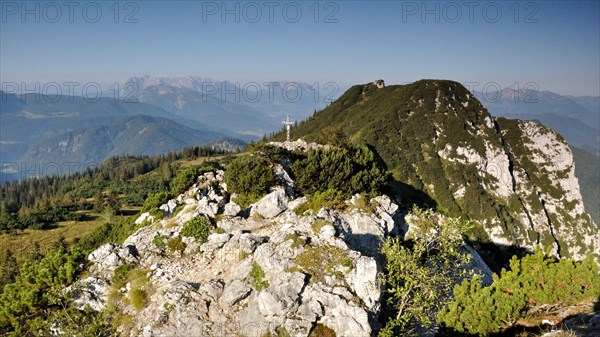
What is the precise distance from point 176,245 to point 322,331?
1321 centimetres

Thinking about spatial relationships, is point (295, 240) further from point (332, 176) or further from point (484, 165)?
point (484, 165)

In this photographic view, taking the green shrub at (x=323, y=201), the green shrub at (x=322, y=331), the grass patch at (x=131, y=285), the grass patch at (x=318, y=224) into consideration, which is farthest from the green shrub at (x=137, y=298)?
the green shrub at (x=323, y=201)

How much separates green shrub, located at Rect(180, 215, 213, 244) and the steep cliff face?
3760 inches

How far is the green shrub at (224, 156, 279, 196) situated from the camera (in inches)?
1287

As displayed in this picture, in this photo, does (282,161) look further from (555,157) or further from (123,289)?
(555,157)

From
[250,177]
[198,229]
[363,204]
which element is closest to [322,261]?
[198,229]

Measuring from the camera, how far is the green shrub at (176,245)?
26.8 m

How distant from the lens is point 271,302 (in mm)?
19891

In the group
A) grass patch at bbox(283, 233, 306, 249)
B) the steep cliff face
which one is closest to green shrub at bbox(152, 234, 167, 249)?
grass patch at bbox(283, 233, 306, 249)

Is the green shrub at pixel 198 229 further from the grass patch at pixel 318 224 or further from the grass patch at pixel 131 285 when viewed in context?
the grass patch at pixel 318 224

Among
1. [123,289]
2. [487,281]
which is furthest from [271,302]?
[487,281]

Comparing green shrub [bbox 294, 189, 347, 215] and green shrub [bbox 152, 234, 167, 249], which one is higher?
green shrub [bbox 294, 189, 347, 215]

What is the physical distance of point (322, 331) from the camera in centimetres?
1914

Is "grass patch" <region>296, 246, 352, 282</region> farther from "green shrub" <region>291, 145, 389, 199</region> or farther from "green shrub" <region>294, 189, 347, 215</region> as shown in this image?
"green shrub" <region>291, 145, 389, 199</region>
